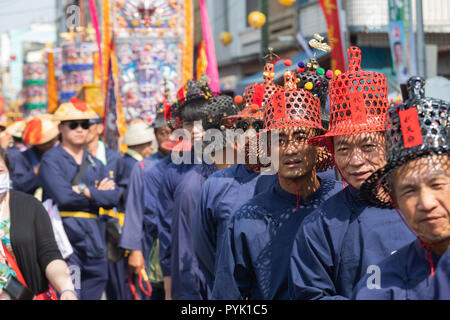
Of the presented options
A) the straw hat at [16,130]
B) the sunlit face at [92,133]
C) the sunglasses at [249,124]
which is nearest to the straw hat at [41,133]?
the sunlit face at [92,133]

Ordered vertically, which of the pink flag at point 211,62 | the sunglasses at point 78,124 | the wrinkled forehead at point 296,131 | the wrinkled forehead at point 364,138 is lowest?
the wrinkled forehead at point 364,138

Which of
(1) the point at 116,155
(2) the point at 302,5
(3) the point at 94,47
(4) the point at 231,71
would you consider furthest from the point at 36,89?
(1) the point at 116,155

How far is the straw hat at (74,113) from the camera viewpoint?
7.43 m

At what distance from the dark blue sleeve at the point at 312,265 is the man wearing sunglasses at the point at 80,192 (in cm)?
410

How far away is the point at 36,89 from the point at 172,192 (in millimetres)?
26401

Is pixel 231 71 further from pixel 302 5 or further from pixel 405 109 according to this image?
pixel 405 109

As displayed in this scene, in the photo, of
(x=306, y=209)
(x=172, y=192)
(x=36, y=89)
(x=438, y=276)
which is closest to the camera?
(x=438, y=276)

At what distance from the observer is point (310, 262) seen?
127 inches

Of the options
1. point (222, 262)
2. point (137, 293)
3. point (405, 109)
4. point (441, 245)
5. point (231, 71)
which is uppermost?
point (231, 71)

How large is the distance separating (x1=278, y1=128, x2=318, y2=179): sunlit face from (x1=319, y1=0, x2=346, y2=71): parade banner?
398 cm

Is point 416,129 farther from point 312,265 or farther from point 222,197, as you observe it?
point 222,197

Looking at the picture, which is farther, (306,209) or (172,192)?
(172,192)

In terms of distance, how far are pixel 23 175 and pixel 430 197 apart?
275 inches

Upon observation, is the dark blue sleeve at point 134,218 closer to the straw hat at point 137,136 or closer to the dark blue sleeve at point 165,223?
the dark blue sleeve at point 165,223
